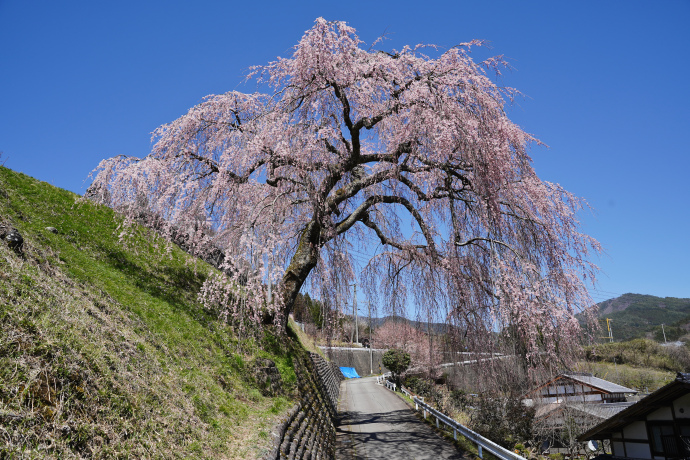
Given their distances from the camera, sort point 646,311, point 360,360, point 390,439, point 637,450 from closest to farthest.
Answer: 1. point 390,439
2. point 637,450
3. point 360,360
4. point 646,311

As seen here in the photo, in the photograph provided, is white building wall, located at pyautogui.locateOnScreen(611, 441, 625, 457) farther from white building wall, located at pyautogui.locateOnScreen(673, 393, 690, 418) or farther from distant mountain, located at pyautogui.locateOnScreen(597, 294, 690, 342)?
distant mountain, located at pyautogui.locateOnScreen(597, 294, 690, 342)

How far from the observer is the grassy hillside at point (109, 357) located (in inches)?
137

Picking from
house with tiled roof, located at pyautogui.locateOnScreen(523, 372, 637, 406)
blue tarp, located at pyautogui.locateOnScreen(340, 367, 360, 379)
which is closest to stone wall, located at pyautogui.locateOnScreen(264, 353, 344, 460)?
house with tiled roof, located at pyautogui.locateOnScreen(523, 372, 637, 406)

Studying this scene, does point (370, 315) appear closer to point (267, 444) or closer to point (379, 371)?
point (267, 444)

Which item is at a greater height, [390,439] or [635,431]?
[390,439]

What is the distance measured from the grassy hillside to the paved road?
11.1 ft

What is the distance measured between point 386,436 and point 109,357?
427 inches

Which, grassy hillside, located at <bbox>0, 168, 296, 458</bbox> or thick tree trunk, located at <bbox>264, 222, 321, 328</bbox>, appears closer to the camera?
grassy hillside, located at <bbox>0, 168, 296, 458</bbox>

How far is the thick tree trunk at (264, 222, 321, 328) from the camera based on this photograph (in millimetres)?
10680

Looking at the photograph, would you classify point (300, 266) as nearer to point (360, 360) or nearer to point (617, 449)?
point (617, 449)

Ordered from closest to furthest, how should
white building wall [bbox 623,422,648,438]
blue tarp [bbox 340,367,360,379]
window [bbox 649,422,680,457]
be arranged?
window [bbox 649,422,680,457], white building wall [bbox 623,422,648,438], blue tarp [bbox 340,367,360,379]

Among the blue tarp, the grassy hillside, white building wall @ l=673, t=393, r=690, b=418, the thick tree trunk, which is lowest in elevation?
the blue tarp

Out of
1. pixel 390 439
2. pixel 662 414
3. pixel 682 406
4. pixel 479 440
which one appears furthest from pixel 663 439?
pixel 390 439

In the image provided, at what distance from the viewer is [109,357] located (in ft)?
15.8
